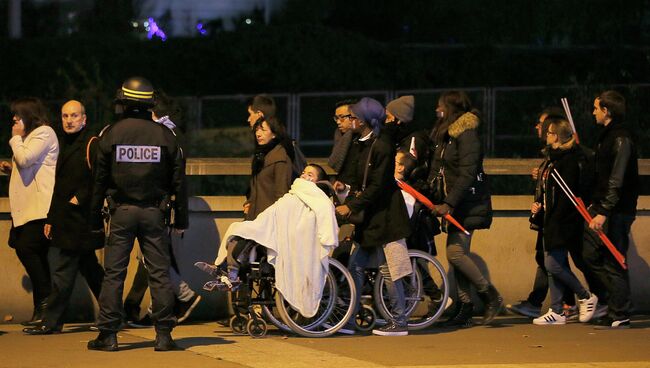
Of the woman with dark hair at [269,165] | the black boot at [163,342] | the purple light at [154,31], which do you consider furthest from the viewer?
the purple light at [154,31]

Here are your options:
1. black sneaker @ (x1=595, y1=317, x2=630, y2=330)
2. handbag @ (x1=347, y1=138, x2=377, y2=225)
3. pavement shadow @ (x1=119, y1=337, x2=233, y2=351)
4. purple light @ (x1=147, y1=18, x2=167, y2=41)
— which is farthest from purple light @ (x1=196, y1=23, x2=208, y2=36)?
pavement shadow @ (x1=119, y1=337, x2=233, y2=351)

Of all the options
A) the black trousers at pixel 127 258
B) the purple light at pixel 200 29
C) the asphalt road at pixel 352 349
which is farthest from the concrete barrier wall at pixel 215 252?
the purple light at pixel 200 29

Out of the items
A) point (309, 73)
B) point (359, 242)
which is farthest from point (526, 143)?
point (359, 242)

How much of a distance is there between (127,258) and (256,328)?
1.35 m

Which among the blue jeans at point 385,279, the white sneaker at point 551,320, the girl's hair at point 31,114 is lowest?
the white sneaker at point 551,320

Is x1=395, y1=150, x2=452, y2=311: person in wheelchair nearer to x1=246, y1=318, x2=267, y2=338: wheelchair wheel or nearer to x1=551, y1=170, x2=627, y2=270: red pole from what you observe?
x1=551, y1=170, x2=627, y2=270: red pole

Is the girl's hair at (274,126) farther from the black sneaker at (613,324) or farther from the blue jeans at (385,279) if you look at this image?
the black sneaker at (613,324)

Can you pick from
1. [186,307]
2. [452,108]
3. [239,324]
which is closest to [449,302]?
[452,108]

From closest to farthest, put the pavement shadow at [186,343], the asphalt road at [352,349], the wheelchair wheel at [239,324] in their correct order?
the asphalt road at [352,349] < the pavement shadow at [186,343] < the wheelchair wheel at [239,324]

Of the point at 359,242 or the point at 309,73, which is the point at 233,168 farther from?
the point at 309,73

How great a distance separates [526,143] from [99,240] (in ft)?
48.3

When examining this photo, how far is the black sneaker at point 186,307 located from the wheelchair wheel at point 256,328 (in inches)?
34.1

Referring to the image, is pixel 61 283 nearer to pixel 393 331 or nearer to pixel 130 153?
pixel 130 153

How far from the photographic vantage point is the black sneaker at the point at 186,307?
1159cm
